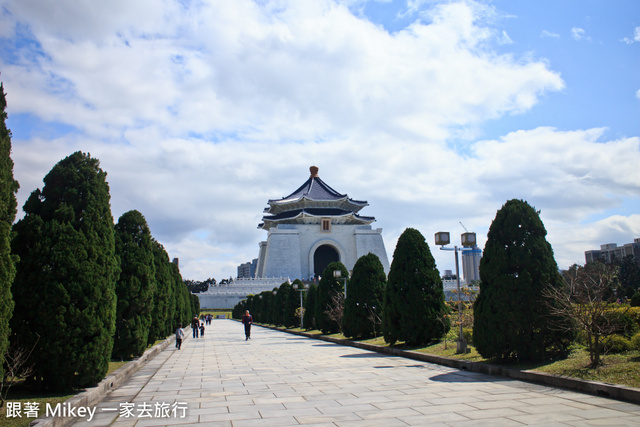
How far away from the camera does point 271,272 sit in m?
46.2

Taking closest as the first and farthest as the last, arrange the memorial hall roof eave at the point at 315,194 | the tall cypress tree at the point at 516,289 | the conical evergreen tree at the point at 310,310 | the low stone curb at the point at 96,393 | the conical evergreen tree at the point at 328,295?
the low stone curb at the point at 96,393 → the tall cypress tree at the point at 516,289 → the conical evergreen tree at the point at 328,295 → the conical evergreen tree at the point at 310,310 → the memorial hall roof eave at the point at 315,194

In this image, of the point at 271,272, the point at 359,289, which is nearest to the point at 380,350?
the point at 359,289

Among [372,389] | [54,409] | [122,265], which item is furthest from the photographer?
[122,265]

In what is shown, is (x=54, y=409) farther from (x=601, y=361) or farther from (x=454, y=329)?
(x=454, y=329)

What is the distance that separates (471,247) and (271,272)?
36986 millimetres

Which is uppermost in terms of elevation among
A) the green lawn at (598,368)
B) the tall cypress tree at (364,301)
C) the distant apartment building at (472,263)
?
the distant apartment building at (472,263)

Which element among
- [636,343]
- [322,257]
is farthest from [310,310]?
[322,257]

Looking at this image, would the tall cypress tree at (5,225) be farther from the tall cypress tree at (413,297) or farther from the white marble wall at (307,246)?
the white marble wall at (307,246)

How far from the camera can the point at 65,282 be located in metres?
6.12

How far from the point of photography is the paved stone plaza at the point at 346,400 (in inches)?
188

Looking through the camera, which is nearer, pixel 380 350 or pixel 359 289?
pixel 380 350

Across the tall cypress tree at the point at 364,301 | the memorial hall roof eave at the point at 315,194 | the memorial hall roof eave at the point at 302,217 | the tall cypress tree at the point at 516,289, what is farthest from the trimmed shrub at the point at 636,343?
the memorial hall roof eave at the point at 315,194

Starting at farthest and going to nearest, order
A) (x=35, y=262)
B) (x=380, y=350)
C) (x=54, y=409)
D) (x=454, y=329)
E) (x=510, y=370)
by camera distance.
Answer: (x=454, y=329)
(x=380, y=350)
(x=510, y=370)
(x=35, y=262)
(x=54, y=409)

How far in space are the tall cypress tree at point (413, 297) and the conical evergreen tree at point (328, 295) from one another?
6114mm
